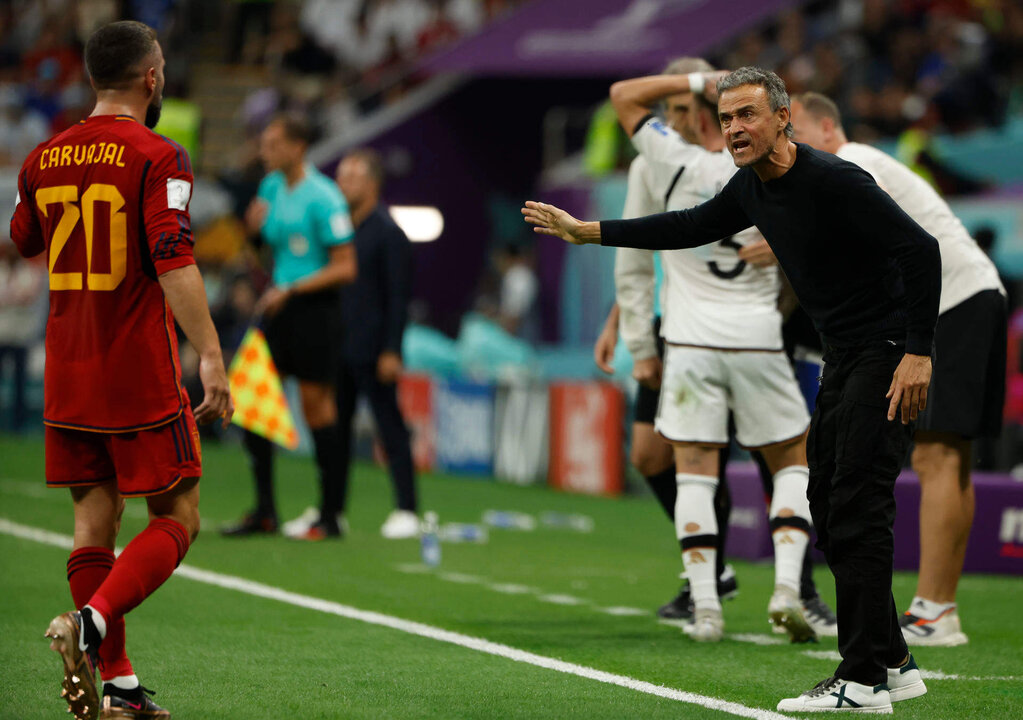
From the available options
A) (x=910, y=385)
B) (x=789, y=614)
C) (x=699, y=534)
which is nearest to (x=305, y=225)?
(x=699, y=534)

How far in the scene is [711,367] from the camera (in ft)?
19.9

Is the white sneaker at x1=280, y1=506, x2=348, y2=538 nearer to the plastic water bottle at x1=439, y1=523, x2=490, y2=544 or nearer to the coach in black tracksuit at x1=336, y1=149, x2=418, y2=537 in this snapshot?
the coach in black tracksuit at x1=336, y1=149, x2=418, y2=537

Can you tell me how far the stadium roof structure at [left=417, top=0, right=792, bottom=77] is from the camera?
62.7ft

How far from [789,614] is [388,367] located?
4.37 m

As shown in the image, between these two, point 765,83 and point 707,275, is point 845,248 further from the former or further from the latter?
point 707,275

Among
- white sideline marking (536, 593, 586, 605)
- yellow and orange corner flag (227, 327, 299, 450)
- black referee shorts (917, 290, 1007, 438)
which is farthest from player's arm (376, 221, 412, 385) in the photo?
black referee shorts (917, 290, 1007, 438)

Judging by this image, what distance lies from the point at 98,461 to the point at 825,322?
2.20 m

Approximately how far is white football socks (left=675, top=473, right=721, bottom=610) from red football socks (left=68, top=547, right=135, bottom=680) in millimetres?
2295

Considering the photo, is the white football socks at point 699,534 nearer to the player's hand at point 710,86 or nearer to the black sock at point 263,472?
the player's hand at point 710,86

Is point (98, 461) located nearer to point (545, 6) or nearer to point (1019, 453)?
point (1019, 453)

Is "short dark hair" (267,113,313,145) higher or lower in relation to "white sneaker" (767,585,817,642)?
higher

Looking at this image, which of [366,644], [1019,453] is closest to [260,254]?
[366,644]

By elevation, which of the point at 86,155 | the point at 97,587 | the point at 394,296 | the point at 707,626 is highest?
the point at 86,155

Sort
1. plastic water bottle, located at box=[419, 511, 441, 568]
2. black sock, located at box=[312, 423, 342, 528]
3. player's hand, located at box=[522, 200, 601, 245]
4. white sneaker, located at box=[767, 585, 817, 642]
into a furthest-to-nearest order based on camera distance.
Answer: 1. black sock, located at box=[312, 423, 342, 528]
2. plastic water bottle, located at box=[419, 511, 441, 568]
3. white sneaker, located at box=[767, 585, 817, 642]
4. player's hand, located at box=[522, 200, 601, 245]
